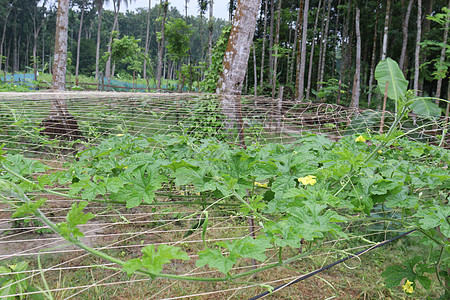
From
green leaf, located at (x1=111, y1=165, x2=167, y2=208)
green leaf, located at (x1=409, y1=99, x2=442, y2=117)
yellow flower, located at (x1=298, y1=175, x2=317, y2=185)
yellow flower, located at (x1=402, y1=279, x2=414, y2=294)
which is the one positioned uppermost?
green leaf, located at (x1=409, y1=99, x2=442, y2=117)

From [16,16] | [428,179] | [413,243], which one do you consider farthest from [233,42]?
[16,16]

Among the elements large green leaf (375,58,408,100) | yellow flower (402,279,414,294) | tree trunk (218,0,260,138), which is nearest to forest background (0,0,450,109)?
tree trunk (218,0,260,138)

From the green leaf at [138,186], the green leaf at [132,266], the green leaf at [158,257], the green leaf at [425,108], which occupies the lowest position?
the green leaf at [132,266]

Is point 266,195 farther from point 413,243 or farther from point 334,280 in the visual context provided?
point 413,243

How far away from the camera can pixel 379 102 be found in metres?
8.83

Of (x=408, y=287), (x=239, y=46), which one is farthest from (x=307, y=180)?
(x=239, y=46)

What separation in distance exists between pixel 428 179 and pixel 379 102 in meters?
9.09

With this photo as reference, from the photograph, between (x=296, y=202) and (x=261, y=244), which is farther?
(x=296, y=202)

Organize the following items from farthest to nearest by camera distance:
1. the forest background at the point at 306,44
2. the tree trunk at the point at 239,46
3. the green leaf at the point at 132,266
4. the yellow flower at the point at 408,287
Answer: the forest background at the point at 306,44 → the tree trunk at the point at 239,46 → the yellow flower at the point at 408,287 → the green leaf at the point at 132,266

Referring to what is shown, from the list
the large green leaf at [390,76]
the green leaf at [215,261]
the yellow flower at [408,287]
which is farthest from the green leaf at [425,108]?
the green leaf at [215,261]

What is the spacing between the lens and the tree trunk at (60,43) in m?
4.41

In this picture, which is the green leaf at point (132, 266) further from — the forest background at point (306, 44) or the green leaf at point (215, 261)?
the forest background at point (306, 44)

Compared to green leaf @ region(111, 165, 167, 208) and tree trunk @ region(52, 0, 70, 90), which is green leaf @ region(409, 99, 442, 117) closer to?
green leaf @ region(111, 165, 167, 208)

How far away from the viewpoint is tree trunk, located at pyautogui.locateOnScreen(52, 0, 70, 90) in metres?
4.41
